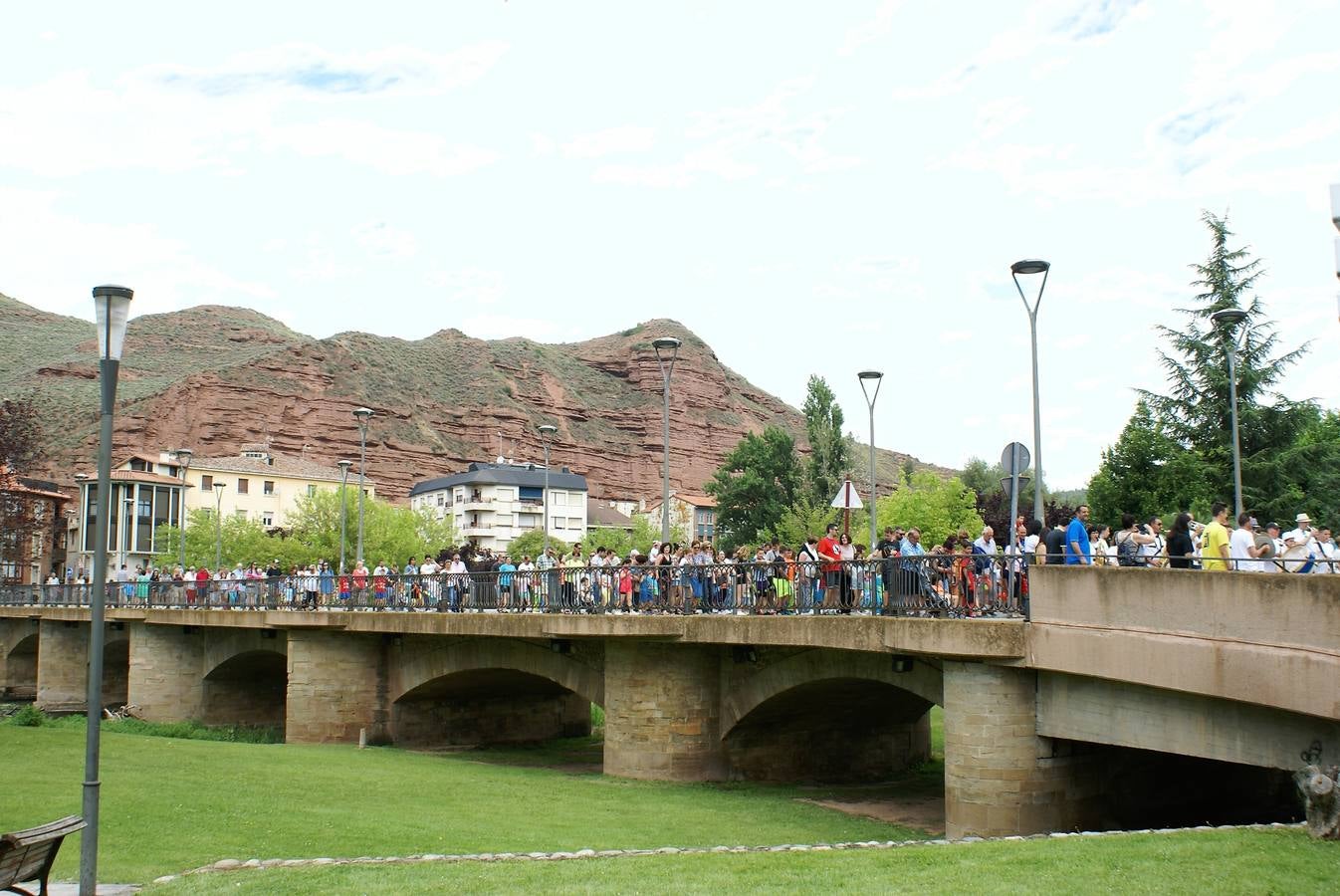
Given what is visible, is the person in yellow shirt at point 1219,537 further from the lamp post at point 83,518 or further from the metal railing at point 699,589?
the lamp post at point 83,518

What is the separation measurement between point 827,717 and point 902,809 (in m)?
3.59

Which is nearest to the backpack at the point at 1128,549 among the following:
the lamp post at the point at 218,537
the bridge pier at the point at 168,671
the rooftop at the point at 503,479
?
the bridge pier at the point at 168,671

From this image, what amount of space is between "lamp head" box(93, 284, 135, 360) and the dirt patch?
42.8 feet

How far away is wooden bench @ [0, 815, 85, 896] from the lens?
27.7 ft

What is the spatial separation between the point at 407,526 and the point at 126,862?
221 ft

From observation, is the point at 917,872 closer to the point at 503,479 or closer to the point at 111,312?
the point at 111,312

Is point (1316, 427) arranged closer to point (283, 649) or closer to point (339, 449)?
point (283, 649)

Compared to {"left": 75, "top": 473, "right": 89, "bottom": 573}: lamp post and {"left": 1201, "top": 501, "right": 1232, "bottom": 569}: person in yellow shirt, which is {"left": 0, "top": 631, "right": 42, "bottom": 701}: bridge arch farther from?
{"left": 1201, "top": 501, "right": 1232, "bottom": 569}: person in yellow shirt

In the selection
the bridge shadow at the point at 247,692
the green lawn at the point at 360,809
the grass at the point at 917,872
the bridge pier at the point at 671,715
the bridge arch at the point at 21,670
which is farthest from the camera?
the bridge arch at the point at 21,670

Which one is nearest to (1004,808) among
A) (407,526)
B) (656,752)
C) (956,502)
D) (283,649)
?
(656,752)

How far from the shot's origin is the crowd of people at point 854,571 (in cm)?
1412

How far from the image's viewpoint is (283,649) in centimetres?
3422

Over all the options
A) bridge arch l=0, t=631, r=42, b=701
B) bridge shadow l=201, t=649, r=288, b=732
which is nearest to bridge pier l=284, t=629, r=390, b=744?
bridge shadow l=201, t=649, r=288, b=732

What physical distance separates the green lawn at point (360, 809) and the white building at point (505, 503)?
87.5m
